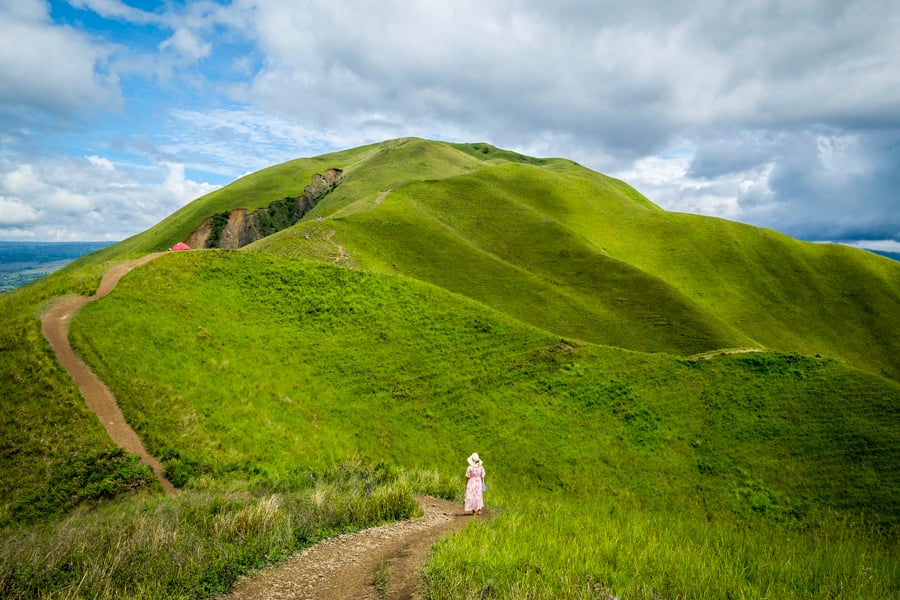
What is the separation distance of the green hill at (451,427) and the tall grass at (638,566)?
2.7 inches

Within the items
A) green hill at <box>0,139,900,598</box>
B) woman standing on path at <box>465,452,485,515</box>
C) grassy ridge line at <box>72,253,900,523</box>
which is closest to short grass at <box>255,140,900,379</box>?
green hill at <box>0,139,900,598</box>

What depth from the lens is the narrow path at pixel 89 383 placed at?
20328 millimetres

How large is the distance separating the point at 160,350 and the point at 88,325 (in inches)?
162

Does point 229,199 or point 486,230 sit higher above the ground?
point 229,199

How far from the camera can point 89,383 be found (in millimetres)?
23219

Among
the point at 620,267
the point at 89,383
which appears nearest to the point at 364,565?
the point at 89,383

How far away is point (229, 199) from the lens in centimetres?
14000

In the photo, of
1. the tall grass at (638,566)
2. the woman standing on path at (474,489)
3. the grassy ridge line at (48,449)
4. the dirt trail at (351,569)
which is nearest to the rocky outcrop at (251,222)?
the grassy ridge line at (48,449)

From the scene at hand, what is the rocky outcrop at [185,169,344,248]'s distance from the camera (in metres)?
121

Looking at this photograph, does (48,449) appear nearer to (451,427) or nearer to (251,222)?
(451,427)

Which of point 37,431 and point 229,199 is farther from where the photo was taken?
point 229,199

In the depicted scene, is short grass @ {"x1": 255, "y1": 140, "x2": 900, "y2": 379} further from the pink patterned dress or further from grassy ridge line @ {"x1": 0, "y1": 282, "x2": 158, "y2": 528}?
the pink patterned dress

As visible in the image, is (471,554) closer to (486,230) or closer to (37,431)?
(37,431)

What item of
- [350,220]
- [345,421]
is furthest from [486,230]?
[345,421]
